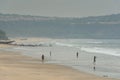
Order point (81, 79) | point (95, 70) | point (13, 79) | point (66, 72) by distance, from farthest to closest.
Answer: point (95, 70)
point (66, 72)
point (81, 79)
point (13, 79)

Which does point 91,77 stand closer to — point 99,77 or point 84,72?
point 99,77

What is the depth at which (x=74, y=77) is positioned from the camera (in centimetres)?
3797

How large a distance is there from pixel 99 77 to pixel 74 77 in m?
2.26

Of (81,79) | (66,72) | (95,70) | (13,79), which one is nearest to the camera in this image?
(13,79)

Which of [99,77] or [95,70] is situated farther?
[95,70]

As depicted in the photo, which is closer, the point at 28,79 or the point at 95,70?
the point at 28,79

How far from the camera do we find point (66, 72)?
42344 mm

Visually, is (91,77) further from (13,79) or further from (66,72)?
(13,79)

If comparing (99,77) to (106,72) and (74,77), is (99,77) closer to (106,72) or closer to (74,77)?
(74,77)

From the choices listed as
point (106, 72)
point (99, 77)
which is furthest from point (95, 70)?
point (99, 77)

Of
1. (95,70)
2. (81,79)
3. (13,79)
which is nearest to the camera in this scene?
(13,79)

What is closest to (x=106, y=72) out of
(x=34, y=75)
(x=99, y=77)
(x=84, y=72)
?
(x=84, y=72)

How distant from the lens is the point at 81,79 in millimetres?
37062

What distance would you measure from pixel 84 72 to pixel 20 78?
9.43m
